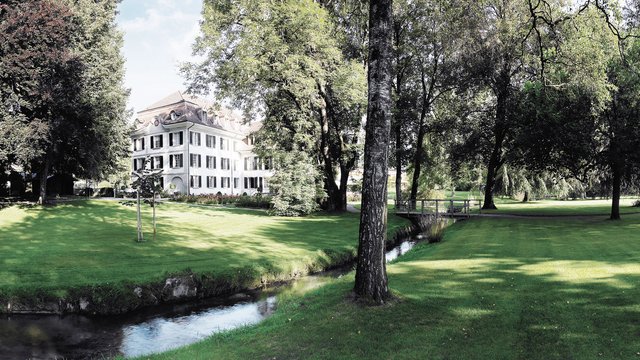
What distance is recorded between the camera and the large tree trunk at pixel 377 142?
25.0ft

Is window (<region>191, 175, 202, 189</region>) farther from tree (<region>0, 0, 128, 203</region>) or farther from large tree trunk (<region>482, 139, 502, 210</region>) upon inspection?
large tree trunk (<region>482, 139, 502, 210</region>)

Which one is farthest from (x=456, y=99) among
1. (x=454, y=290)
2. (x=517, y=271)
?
(x=454, y=290)

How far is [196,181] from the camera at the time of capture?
56.4 m

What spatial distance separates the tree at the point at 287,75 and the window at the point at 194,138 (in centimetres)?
2287

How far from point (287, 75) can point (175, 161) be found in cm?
3485

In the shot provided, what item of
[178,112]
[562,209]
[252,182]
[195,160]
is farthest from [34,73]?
[252,182]

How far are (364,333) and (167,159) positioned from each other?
54750 millimetres

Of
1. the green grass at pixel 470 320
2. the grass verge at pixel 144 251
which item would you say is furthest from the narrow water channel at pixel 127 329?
the green grass at pixel 470 320

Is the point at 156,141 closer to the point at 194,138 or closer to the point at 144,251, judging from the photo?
the point at 194,138

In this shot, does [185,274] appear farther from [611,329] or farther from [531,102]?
[531,102]

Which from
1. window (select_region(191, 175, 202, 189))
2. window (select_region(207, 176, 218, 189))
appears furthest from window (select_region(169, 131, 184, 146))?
window (select_region(207, 176, 218, 189))

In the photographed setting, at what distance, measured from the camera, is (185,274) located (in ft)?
43.4

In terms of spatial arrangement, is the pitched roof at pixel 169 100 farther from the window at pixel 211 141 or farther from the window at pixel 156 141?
the window at pixel 211 141

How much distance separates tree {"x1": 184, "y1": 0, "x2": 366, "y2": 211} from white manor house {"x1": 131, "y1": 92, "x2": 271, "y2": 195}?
18.4m
